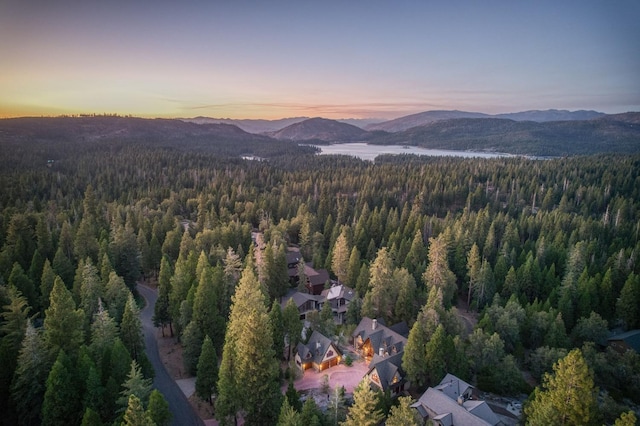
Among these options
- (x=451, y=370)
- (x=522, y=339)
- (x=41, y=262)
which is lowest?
(x=522, y=339)

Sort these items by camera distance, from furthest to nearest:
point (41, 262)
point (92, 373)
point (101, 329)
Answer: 1. point (41, 262)
2. point (101, 329)
3. point (92, 373)

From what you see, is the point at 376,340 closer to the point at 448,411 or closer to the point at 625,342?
the point at 448,411

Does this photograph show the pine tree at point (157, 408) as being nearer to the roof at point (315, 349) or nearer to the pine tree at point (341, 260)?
the roof at point (315, 349)

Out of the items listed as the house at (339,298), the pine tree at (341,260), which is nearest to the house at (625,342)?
the house at (339,298)

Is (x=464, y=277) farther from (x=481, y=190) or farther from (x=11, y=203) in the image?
(x=11, y=203)

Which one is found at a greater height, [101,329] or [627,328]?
[101,329]

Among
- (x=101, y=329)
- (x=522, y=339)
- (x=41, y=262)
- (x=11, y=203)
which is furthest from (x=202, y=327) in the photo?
(x=11, y=203)

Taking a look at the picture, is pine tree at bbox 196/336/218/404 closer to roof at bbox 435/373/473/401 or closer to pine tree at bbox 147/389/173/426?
pine tree at bbox 147/389/173/426
